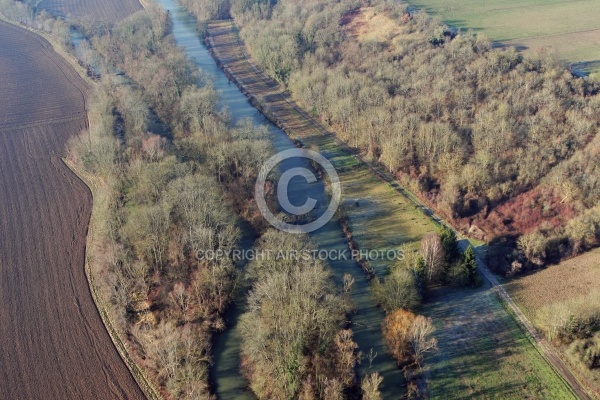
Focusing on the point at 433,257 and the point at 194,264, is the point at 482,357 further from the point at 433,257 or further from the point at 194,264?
the point at 194,264

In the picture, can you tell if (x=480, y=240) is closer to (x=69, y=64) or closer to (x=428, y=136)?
(x=428, y=136)

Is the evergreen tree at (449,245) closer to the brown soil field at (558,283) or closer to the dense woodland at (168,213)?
the brown soil field at (558,283)

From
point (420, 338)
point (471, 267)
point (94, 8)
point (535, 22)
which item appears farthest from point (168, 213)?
point (94, 8)

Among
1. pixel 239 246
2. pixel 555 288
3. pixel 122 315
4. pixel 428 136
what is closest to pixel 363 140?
pixel 428 136

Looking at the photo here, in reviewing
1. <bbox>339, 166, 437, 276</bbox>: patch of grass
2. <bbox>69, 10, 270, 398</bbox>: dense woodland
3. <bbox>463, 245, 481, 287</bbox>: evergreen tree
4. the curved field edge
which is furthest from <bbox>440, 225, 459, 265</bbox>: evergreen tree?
the curved field edge

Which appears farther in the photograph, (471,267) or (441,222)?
(441,222)

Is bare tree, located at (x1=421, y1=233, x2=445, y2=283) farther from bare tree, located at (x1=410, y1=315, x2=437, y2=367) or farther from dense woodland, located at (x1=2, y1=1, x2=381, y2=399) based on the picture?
dense woodland, located at (x1=2, y1=1, x2=381, y2=399)
